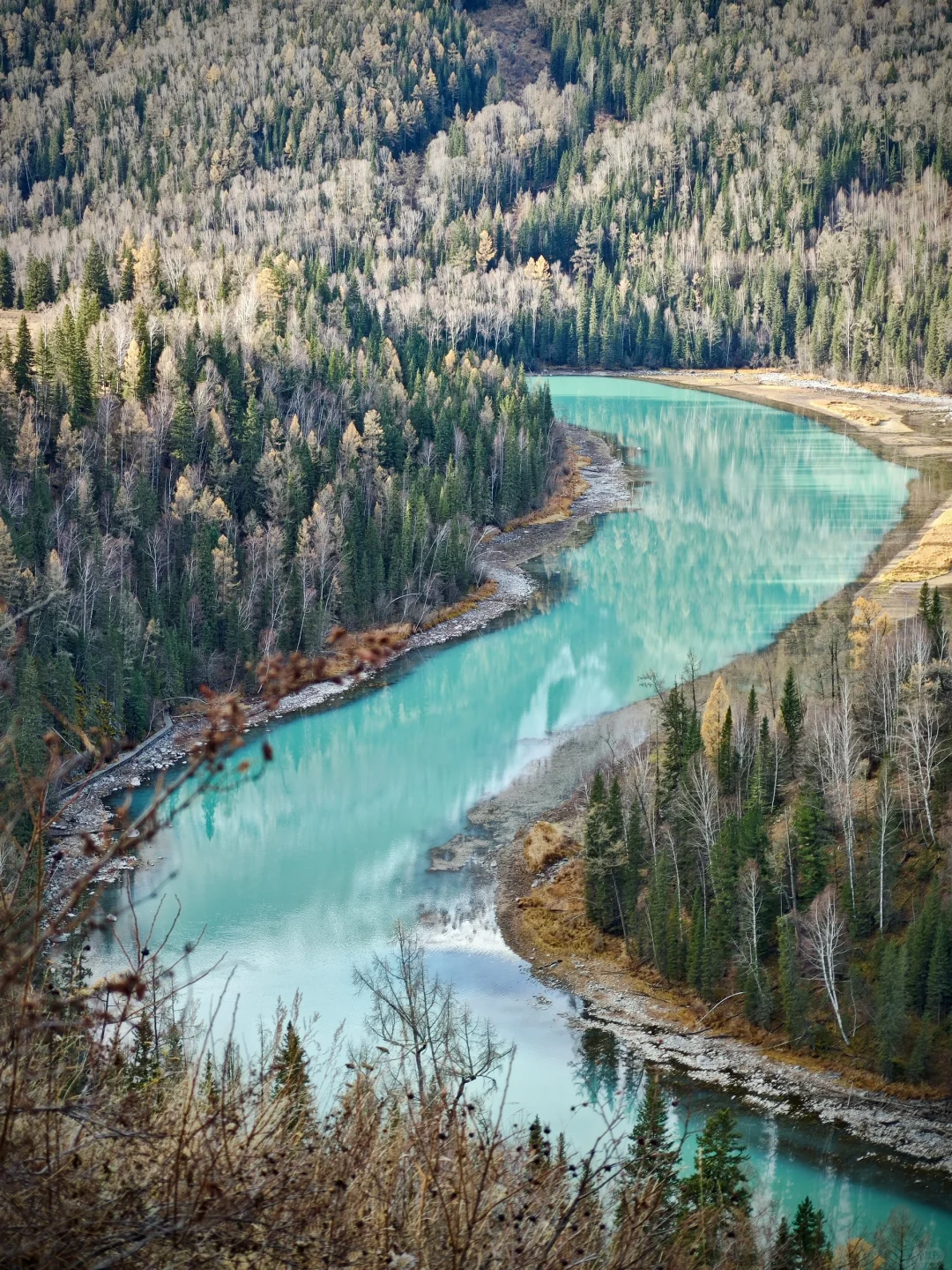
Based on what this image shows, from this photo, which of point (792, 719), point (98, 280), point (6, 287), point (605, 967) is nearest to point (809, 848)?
point (605, 967)

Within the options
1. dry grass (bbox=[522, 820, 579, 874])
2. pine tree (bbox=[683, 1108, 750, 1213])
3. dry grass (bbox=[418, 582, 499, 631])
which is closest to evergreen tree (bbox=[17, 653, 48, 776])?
dry grass (bbox=[522, 820, 579, 874])

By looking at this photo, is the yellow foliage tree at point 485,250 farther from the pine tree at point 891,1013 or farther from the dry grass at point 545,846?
the pine tree at point 891,1013

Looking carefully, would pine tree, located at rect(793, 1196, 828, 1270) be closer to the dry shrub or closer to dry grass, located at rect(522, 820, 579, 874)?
the dry shrub

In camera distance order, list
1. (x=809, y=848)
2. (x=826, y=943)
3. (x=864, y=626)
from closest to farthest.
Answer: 1. (x=826, y=943)
2. (x=809, y=848)
3. (x=864, y=626)

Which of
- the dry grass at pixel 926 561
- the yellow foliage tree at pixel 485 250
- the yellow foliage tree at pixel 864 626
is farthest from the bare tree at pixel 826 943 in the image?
the yellow foliage tree at pixel 485 250

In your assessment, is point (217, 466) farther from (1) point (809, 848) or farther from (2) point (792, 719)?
(1) point (809, 848)

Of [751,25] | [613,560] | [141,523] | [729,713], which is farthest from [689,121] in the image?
[729,713]

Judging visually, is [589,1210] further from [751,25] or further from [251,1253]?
[751,25]
